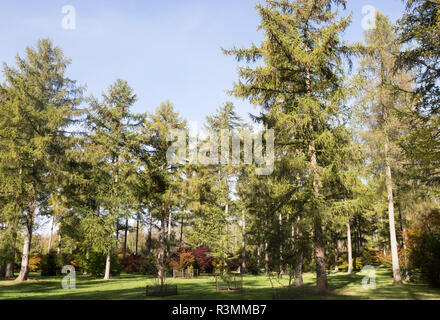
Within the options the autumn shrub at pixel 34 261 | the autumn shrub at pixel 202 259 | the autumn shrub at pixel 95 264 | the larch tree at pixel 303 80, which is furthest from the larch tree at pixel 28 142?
the larch tree at pixel 303 80

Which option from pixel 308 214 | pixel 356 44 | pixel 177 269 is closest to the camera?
pixel 308 214

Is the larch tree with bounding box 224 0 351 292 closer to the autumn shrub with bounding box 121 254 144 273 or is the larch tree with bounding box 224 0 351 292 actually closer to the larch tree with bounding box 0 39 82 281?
the larch tree with bounding box 0 39 82 281

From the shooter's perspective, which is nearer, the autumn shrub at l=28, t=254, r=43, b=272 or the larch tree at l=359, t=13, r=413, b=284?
the larch tree at l=359, t=13, r=413, b=284

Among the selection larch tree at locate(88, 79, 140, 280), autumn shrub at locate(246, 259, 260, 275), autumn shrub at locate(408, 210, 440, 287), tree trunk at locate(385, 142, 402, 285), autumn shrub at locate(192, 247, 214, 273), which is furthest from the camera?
autumn shrub at locate(246, 259, 260, 275)

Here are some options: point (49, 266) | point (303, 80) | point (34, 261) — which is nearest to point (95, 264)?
point (49, 266)

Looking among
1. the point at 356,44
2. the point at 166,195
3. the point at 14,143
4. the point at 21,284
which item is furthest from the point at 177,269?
the point at 356,44

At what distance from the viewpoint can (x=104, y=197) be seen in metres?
21.7

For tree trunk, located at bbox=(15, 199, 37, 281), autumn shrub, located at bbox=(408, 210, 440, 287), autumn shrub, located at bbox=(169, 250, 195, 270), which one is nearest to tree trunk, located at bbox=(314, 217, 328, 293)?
autumn shrub, located at bbox=(408, 210, 440, 287)

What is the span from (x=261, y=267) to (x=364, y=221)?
12067mm

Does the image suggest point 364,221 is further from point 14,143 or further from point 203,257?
point 14,143

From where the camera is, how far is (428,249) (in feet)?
42.8

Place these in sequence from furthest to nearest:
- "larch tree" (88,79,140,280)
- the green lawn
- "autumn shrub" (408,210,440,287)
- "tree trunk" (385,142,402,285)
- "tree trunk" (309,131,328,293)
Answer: "larch tree" (88,79,140,280), "tree trunk" (385,142,402,285), "autumn shrub" (408,210,440,287), "tree trunk" (309,131,328,293), the green lawn

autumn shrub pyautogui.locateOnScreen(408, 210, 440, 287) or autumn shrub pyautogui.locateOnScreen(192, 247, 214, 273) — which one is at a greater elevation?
autumn shrub pyautogui.locateOnScreen(408, 210, 440, 287)

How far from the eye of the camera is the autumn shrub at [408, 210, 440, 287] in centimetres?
1290
